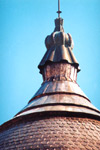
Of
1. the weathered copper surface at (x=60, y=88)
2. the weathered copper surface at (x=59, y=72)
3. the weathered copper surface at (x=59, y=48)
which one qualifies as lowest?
the weathered copper surface at (x=60, y=88)

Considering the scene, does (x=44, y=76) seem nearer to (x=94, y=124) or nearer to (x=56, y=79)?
(x=56, y=79)

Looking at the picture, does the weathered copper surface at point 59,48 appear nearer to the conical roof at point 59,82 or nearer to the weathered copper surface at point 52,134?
the conical roof at point 59,82

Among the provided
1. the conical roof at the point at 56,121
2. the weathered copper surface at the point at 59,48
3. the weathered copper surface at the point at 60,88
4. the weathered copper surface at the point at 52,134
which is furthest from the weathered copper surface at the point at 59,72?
the weathered copper surface at the point at 52,134

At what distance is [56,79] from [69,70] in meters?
1.32

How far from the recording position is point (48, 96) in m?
23.0

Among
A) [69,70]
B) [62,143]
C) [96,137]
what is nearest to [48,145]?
[62,143]

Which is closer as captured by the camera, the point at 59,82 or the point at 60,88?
the point at 60,88

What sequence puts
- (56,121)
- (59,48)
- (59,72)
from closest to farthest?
(56,121) < (59,72) < (59,48)

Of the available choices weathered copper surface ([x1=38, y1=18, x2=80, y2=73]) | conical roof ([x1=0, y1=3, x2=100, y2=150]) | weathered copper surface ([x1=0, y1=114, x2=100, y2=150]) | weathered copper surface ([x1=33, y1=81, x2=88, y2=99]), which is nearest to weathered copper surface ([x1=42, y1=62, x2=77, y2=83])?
conical roof ([x1=0, y1=3, x2=100, y2=150])

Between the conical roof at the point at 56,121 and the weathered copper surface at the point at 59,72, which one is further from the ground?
the weathered copper surface at the point at 59,72

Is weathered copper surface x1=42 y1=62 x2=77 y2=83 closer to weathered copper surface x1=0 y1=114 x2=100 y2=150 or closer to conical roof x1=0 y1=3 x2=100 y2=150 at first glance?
conical roof x1=0 y1=3 x2=100 y2=150

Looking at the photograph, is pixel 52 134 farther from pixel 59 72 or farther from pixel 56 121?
pixel 59 72

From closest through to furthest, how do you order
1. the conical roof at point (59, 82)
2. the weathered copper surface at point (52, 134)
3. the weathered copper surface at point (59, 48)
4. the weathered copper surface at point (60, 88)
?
the weathered copper surface at point (52, 134)
the conical roof at point (59, 82)
the weathered copper surface at point (60, 88)
the weathered copper surface at point (59, 48)

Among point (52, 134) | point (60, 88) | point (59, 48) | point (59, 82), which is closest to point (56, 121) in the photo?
point (52, 134)
